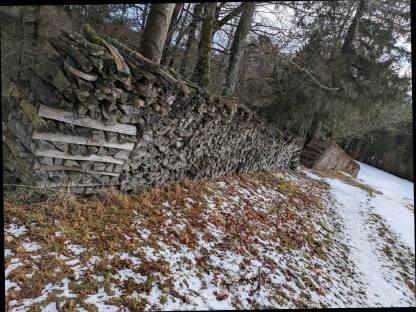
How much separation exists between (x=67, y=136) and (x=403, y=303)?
15.4 ft

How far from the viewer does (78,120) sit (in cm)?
320

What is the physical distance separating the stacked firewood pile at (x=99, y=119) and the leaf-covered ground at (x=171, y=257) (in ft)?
1.11

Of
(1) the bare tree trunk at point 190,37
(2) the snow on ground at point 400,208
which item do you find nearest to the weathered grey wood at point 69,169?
(2) the snow on ground at point 400,208

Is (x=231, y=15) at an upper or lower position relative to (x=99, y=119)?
upper

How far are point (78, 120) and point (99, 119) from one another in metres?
0.26

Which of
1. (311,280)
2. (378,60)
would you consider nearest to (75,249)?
(311,280)

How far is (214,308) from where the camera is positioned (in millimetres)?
2717

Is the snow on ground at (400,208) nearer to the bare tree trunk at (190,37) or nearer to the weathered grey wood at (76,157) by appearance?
the weathered grey wood at (76,157)

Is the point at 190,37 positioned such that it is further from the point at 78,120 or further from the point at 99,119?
the point at 78,120

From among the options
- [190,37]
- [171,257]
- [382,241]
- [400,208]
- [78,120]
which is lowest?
[171,257]

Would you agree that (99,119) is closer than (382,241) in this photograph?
Yes

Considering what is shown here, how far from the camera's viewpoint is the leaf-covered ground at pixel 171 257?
245 cm

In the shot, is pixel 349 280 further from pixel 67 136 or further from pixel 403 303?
pixel 67 136

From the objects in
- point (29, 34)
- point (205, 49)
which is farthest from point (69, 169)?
point (29, 34)
